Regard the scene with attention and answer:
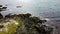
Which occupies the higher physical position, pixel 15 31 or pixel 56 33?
pixel 15 31

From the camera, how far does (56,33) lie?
2025 cm

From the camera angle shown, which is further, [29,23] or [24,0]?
[24,0]

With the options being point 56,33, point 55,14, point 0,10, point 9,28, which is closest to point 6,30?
point 9,28

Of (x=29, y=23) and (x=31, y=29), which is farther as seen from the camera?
(x=29, y=23)

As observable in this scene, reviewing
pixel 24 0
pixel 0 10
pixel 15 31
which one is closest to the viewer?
pixel 15 31

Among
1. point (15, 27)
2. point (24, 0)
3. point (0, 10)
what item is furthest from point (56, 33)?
point (24, 0)

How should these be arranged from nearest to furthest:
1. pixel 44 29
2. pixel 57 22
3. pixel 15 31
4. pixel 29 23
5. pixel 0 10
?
pixel 15 31
pixel 44 29
pixel 29 23
pixel 57 22
pixel 0 10

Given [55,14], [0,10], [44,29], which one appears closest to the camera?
[44,29]

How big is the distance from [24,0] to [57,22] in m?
26.3

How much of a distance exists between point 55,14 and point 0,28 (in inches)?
538

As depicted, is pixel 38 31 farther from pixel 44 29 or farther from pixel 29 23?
pixel 29 23

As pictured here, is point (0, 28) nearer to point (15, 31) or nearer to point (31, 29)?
point (15, 31)

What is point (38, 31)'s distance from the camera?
19281 mm

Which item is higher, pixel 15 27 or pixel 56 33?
pixel 15 27
